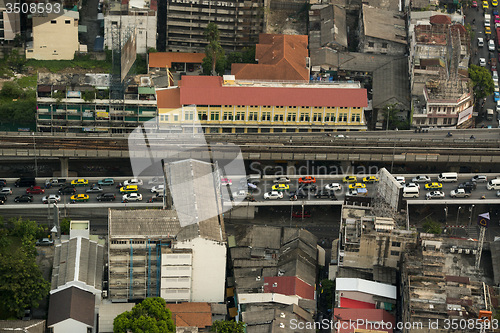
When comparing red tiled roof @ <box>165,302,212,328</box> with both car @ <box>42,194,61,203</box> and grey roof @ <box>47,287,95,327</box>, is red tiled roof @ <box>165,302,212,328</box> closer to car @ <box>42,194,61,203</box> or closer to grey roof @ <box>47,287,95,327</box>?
grey roof @ <box>47,287,95,327</box>

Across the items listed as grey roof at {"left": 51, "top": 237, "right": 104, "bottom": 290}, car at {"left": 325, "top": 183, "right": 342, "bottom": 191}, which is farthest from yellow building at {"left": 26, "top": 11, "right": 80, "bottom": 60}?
grey roof at {"left": 51, "top": 237, "right": 104, "bottom": 290}

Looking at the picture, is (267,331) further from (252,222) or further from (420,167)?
(420,167)

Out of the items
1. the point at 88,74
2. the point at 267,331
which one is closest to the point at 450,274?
the point at 267,331

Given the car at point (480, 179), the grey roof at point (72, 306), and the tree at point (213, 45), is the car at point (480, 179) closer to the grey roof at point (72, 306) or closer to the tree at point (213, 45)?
the tree at point (213, 45)

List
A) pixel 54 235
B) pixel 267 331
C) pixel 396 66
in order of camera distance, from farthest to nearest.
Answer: pixel 396 66, pixel 54 235, pixel 267 331

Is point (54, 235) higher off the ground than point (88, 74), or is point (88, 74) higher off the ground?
point (88, 74)

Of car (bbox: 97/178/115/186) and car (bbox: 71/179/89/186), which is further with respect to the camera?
car (bbox: 97/178/115/186)

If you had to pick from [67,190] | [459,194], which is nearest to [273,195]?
[459,194]
